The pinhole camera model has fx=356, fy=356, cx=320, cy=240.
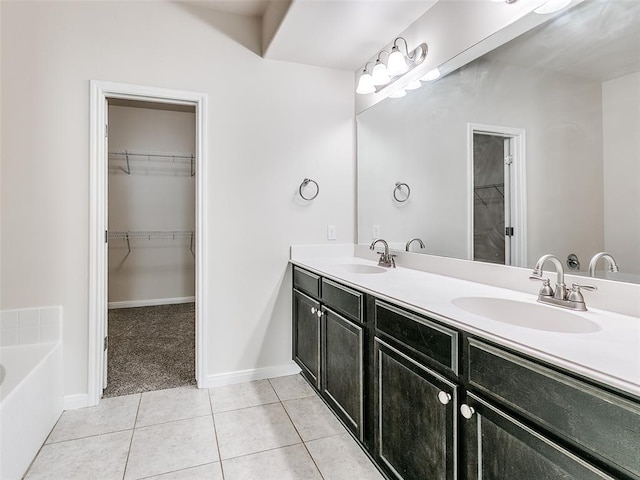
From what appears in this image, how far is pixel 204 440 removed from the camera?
188 centimetres

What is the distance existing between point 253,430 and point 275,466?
34 centimetres

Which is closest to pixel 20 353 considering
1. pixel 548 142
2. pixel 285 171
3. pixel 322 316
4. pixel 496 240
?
pixel 322 316

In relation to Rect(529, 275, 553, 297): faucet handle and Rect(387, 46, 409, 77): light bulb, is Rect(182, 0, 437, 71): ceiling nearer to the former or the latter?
Rect(387, 46, 409, 77): light bulb

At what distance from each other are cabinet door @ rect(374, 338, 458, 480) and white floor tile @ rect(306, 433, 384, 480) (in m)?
0.16

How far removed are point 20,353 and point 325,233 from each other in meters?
2.03

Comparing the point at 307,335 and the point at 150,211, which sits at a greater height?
the point at 150,211

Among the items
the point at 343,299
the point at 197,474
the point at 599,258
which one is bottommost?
the point at 197,474

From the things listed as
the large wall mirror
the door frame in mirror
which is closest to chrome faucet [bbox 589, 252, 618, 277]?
the large wall mirror

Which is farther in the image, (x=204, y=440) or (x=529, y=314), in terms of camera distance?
(x=204, y=440)

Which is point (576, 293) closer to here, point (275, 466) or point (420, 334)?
point (420, 334)

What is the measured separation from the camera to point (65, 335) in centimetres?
220

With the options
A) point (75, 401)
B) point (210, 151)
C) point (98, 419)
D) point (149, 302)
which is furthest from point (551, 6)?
point (149, 302)

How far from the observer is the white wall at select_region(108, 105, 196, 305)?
461 cm

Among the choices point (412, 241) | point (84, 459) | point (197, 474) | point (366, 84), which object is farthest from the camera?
point (366, 84)
